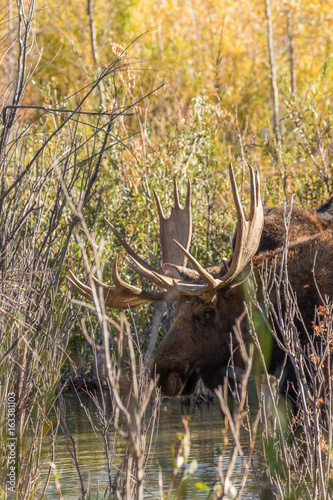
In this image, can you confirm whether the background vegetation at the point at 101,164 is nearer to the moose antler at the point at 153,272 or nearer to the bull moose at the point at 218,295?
the moose antler at the point at 153,272

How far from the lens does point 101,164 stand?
9.02 metres

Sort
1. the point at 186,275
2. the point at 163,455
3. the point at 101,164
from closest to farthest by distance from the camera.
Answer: the point at 186,275 < the point at 163,455 < the point at 101,164

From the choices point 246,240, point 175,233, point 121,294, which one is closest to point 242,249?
point 246,240

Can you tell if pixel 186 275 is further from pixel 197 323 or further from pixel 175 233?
pixel 175 233

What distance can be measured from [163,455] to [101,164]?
4.14 metres

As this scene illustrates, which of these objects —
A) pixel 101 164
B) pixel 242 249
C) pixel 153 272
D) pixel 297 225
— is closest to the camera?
pixel 242 249

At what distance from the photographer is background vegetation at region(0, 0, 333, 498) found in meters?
3.85

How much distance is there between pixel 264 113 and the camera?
75.3 feet

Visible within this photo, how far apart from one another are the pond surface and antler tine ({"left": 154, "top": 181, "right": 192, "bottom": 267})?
4.57 ft

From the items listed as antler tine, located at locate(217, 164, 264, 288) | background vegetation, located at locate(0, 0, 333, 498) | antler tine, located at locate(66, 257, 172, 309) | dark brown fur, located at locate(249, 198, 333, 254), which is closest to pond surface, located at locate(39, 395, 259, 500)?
background vegetation, located at locate(0, 0, 333, 498)

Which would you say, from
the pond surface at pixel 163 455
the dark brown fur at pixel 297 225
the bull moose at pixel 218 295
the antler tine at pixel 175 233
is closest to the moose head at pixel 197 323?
the bull moose at pixel 218 295

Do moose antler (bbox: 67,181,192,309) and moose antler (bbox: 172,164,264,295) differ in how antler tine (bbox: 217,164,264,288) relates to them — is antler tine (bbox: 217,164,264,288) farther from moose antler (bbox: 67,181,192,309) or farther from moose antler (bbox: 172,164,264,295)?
moose antler (bbox: 67,181,192,309)

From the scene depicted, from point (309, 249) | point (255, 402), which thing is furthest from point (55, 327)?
point (255, 402)

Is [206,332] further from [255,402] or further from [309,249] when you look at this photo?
[255,402]
